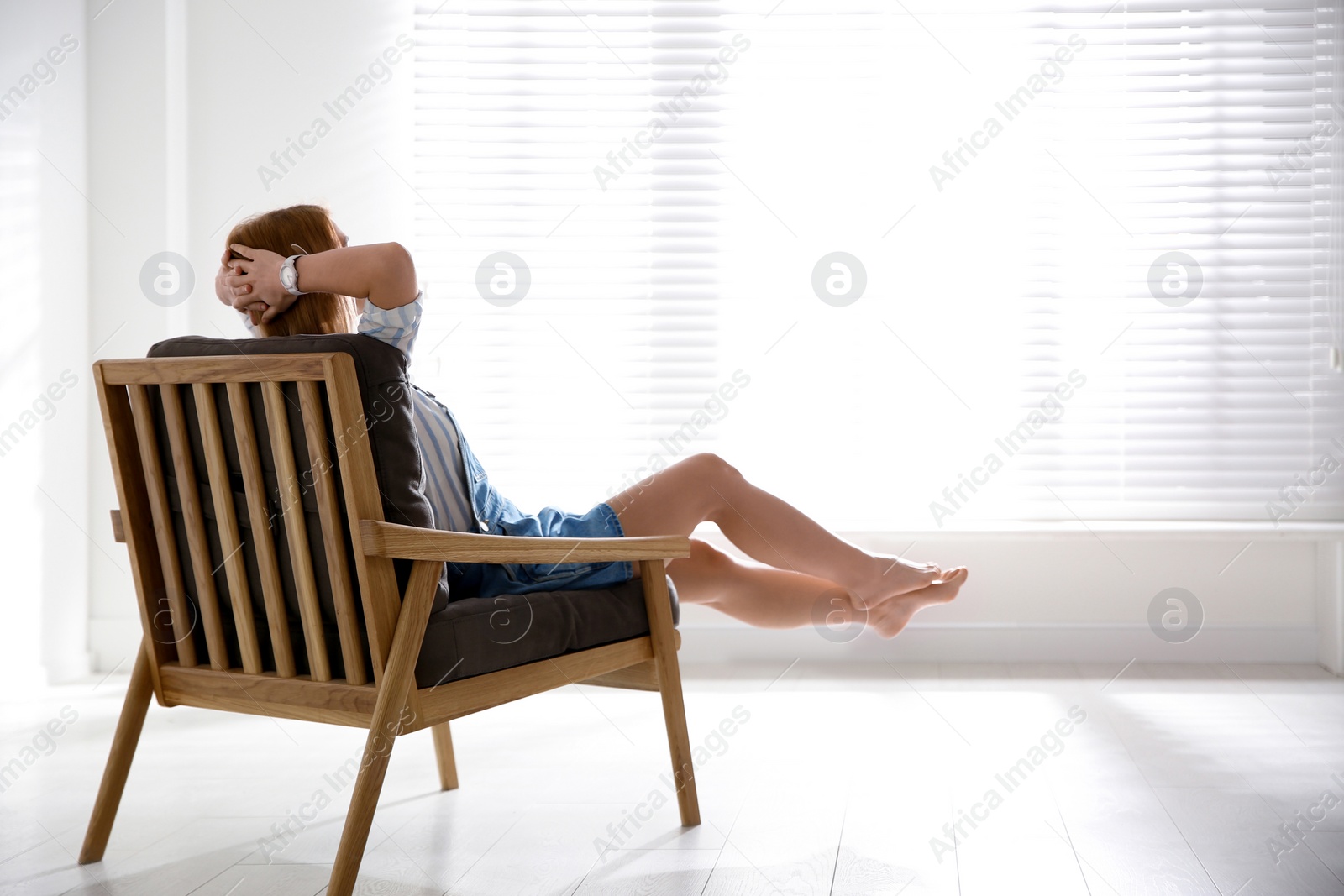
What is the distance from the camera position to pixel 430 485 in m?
1.72

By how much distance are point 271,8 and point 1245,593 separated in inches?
137

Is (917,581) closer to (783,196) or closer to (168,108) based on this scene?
(783,196)

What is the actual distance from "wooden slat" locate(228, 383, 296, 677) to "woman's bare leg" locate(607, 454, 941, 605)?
0.80 meters

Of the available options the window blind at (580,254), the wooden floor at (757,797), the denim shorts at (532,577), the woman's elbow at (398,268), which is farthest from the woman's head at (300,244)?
the window blind at (580,254)

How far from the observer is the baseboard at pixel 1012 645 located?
3217mm

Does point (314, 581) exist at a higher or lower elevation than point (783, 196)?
lower

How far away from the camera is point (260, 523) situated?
144 cm

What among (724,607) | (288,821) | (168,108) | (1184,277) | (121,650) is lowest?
(121,650)

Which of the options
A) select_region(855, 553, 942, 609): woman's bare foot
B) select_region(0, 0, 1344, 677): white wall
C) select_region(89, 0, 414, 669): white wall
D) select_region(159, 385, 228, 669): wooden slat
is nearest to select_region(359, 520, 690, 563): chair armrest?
select_region(159, 385, 228, 669): wooden slat

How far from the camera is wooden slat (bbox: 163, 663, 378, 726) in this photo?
1.41 meters

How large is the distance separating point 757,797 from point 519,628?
68cm

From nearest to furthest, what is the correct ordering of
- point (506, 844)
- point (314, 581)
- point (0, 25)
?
point (314, 581) → point (506, 844) → point (0, 25)

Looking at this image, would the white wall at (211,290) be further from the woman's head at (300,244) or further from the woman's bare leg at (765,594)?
the woman's head at (300,244)

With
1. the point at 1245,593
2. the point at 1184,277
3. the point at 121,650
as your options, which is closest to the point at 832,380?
the point at 1184,277
